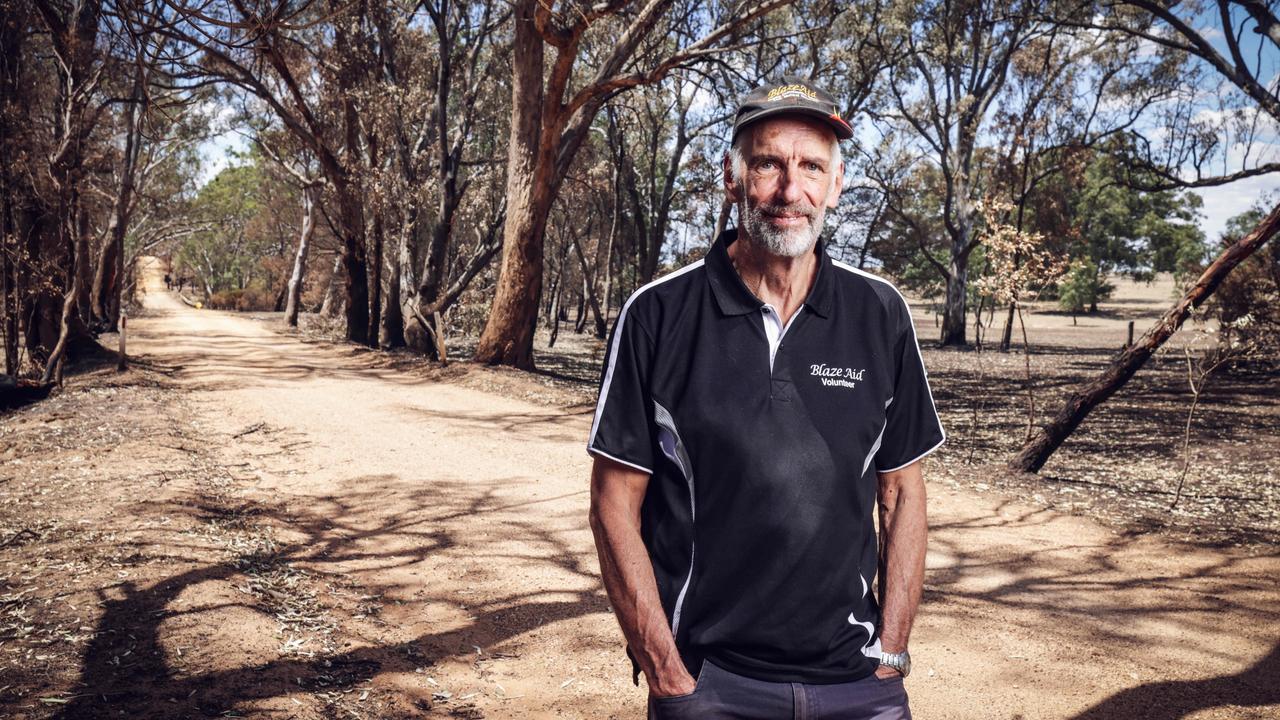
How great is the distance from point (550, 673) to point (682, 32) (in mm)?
20512

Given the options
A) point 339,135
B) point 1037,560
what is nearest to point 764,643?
point 1037,560

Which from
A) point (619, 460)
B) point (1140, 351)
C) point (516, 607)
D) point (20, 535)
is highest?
point (1140, 351)

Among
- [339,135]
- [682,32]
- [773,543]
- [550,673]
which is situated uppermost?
[682,32]

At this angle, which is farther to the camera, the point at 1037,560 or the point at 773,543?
the point at 1037,560

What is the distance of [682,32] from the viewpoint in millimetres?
22312

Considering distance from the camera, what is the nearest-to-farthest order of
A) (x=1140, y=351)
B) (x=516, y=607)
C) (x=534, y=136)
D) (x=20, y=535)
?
(x=516, y=607) < (x=20, y=535) < (x=1140, y=351) < (x=534, y=136)

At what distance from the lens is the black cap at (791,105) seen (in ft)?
6.39

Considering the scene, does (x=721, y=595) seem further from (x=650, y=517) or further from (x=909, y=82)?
(x=909, y=82)

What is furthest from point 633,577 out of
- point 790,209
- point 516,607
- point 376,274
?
point 376,274

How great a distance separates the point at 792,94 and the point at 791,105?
0.04m

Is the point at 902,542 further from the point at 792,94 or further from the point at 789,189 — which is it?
the point at 792,94

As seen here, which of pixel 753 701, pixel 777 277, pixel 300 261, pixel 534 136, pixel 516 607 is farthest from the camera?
pixel 300 261

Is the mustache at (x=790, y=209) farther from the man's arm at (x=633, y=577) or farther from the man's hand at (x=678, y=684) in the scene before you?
the man's hand at (x=678, y=684)

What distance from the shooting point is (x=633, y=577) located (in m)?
1.88
